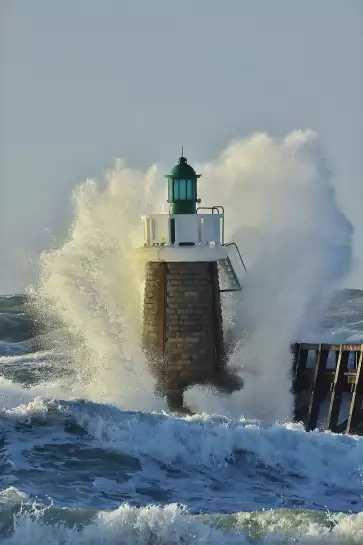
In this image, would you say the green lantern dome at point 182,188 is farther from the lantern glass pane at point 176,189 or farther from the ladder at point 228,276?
the ladder at point 228,276

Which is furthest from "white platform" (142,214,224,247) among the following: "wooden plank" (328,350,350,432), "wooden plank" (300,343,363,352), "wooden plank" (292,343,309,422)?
Answer: "wooden plank" (328,350,350,432)

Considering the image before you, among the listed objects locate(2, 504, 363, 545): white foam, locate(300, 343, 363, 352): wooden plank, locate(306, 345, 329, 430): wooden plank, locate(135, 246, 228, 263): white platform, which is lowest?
locate(306, 345, 329, 430): wooden plank

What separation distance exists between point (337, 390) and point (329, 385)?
0.41 m

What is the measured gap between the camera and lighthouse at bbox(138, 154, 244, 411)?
19.5 meters

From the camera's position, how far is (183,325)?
1950 cm

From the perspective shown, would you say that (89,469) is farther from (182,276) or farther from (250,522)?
(182,276)

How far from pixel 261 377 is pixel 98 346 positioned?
2.68m

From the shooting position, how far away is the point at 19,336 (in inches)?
1359

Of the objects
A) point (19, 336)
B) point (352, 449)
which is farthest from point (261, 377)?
point (19, 336)

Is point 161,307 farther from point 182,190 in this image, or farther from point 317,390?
point 317,390

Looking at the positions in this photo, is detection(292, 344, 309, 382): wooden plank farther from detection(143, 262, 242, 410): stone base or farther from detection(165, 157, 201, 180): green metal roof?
detection(165, 157, 201, 180): green metal roof

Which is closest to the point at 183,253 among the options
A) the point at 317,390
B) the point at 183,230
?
the point at 183,230

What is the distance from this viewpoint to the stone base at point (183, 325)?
1950 centimetres

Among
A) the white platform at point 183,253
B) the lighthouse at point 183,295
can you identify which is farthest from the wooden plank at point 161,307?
the white platform at point 183,253
